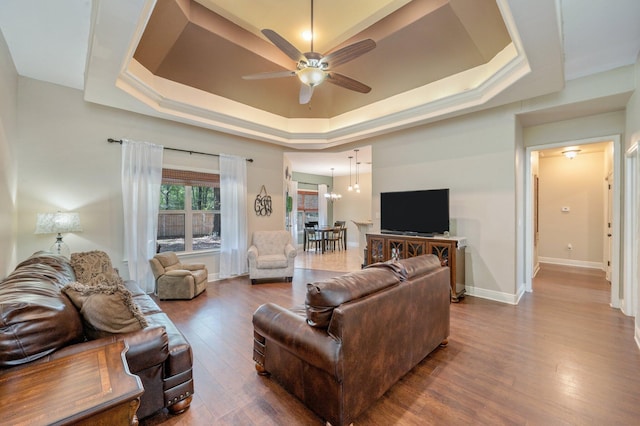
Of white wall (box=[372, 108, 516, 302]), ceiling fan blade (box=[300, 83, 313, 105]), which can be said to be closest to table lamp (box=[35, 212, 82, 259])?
ceiling fan blade (box=[300, 83, 313, 105])

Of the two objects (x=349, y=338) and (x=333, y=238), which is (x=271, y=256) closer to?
(x=349, y=338)

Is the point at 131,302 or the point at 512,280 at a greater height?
the point at 131,302

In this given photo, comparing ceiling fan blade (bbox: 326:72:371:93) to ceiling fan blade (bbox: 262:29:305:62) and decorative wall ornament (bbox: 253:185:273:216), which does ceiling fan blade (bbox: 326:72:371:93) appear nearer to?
ceiling fan blade (bbox: 262:29:305:62)

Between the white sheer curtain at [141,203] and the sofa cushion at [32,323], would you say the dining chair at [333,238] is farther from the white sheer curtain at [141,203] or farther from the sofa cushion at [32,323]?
the sofa cushion at [32,323]

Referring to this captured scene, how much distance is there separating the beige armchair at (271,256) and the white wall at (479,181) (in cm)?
273

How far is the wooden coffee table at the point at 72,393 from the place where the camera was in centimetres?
89

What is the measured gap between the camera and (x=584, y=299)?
4.04m

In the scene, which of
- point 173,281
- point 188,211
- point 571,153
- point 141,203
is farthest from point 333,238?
point 571,153

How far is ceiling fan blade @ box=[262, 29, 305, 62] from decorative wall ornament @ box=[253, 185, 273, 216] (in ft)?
11.8

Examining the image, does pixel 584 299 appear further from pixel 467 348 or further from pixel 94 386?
pixel 94 386

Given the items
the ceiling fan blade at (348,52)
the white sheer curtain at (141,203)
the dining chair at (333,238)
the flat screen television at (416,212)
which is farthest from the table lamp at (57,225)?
the dining chair at (333,238)

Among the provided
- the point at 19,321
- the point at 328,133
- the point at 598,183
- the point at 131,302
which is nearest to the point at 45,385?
the point at 19,321

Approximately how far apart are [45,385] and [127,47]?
114 inches

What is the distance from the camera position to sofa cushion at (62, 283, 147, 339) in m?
1.59
